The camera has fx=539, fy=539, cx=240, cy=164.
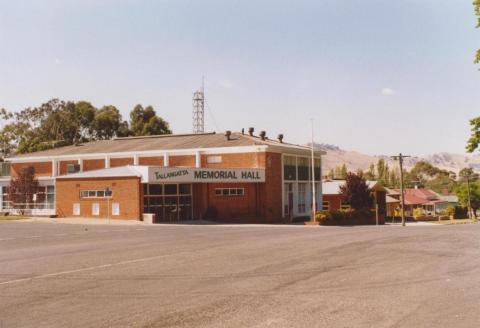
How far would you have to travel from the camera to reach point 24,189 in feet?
186

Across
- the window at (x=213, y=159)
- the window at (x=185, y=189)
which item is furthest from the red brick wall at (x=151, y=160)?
the window at (x=185, y=189)

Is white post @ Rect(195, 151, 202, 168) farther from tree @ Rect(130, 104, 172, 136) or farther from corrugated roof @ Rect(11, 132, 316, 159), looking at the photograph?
tree @ Rect(130, 104, 172, 136)

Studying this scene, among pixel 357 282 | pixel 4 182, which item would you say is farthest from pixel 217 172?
pixel 357 282

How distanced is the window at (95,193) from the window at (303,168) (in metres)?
21.2

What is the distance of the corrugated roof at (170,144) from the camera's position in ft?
179

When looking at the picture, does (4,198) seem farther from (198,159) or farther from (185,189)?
(185,189)

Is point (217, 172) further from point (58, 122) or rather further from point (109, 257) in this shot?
point (58, 122)

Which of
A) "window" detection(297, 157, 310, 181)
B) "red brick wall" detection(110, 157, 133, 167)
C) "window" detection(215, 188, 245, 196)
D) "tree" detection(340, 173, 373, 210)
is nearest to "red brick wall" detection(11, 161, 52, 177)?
"red brick wall" detection(110, 157, 133, 167)

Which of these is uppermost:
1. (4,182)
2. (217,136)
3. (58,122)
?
(58,122)

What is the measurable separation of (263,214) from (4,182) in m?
30.4

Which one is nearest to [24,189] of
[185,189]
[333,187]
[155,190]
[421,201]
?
[155,190]

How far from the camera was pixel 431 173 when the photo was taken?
163625 millimetres

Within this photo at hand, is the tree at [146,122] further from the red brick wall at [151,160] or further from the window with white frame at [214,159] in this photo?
the window with white frame at [214,159]

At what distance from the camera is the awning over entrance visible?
43394mm
